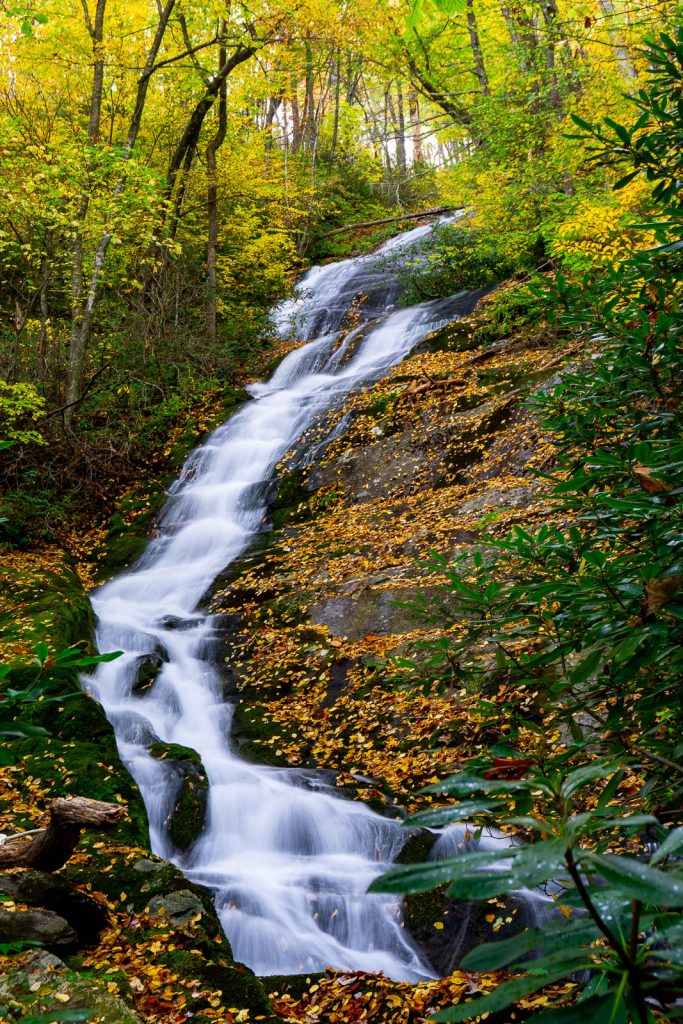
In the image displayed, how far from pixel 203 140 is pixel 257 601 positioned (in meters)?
14.9

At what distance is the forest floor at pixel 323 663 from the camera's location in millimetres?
3230

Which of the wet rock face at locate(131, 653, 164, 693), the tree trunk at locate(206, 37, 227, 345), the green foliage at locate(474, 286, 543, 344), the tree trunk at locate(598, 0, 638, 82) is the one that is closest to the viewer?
the tree trunk at locate(598, 0, 638, 82)

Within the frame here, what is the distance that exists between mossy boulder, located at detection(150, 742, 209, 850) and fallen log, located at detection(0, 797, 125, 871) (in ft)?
5.51

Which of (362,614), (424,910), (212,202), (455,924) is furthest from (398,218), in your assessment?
(455,924)

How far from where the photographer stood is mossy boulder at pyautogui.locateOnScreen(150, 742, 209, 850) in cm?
536

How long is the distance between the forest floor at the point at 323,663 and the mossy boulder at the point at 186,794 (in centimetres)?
50

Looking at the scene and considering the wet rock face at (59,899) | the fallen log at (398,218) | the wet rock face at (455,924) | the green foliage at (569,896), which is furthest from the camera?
the fallen log at (398,218)

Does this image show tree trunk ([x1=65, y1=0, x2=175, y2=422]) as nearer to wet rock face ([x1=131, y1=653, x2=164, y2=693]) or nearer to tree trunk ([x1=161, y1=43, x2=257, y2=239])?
tree trunk ([x1=161, y1=43, x2=257, y2=239])

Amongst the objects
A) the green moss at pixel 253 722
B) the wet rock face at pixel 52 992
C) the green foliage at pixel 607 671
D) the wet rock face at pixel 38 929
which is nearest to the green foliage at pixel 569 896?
the green foliage at pixel 607 671

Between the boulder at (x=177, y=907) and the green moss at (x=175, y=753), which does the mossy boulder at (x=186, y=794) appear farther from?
the boulder at (x=177, y=907)

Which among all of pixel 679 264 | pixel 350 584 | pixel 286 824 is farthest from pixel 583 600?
pixel 350 584

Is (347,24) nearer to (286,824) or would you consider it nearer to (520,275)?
(520,275)

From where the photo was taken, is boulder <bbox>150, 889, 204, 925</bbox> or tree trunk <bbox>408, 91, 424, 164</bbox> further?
tree trunk <bbox>408, 91, 424, 164</bbox>

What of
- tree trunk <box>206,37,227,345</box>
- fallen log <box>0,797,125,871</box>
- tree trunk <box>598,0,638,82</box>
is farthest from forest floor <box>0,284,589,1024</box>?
tree trunk <box>598,0,638,82</box>
